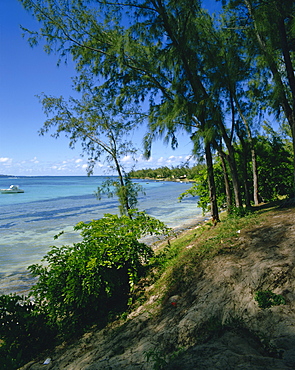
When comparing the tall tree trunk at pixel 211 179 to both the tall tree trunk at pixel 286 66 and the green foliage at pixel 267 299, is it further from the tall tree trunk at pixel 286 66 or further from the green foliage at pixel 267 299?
the green foliage at pixel 267 299

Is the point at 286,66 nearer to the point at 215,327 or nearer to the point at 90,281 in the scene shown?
the point at 215,327

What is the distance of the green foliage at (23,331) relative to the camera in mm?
4344

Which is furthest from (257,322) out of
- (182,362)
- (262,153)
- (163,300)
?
(262,153)

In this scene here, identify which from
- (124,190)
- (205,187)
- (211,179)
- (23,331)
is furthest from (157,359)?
(205,187)

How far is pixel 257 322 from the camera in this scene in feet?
9.96

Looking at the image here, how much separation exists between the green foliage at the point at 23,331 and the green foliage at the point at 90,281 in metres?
0.20

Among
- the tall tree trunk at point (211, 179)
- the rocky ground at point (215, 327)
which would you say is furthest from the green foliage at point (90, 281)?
the tall tree trunk at point (211, 179)

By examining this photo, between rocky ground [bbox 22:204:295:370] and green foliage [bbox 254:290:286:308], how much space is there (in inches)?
2.2

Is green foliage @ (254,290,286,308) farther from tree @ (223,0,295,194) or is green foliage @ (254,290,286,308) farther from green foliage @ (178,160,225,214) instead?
green foliage @ (178,160,225,214)

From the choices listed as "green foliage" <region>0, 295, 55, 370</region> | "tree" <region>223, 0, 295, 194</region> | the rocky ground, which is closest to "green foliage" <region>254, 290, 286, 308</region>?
the rocky ground

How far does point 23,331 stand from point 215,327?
11.2 feet

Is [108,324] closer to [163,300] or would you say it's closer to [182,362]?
[163,300]

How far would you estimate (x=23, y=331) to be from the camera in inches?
178

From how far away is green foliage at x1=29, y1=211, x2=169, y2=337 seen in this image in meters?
Result: 4.64
